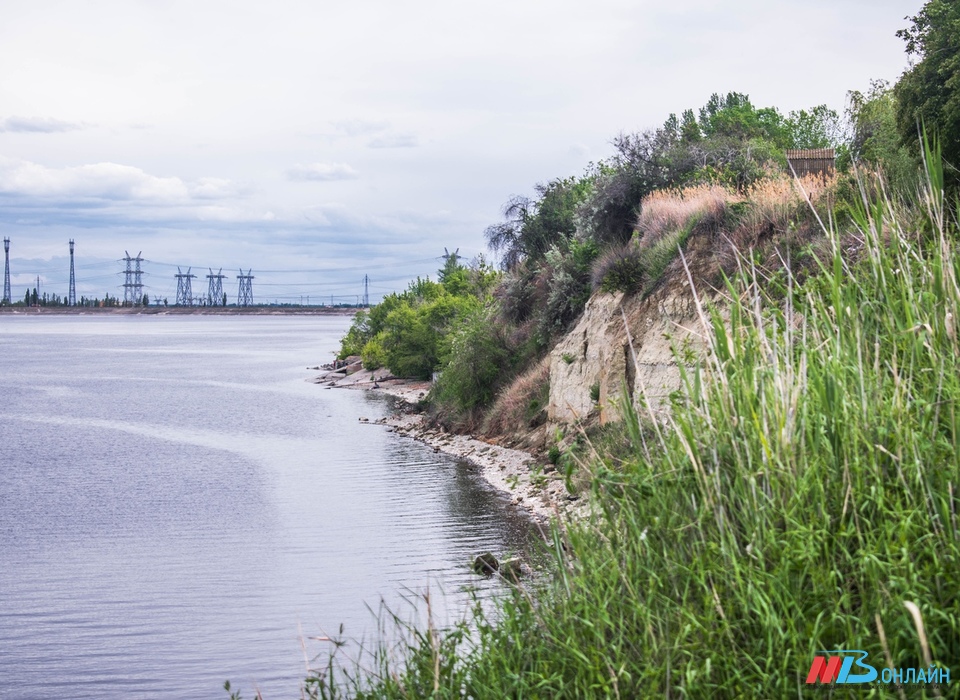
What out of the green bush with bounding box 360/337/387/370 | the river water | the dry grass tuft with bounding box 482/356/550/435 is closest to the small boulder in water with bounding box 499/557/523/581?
the river water

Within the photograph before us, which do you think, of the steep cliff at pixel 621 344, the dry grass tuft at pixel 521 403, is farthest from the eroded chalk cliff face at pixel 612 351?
the dry grass tuft at pixel 521 403

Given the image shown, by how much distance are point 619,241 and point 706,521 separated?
79.8 feet

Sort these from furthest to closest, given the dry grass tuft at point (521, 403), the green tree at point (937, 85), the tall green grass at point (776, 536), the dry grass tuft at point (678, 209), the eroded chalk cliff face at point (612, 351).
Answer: the dry grass tuft at point (521, 403), the dry grass tuft at point (678, 209), the eroded chalk cliff face at point (612, 351), the green tree at point (937, 85), the tall green grass at point (776, 536)

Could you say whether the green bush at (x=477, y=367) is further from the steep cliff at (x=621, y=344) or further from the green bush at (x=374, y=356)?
the green bush at (x=374, y=356)

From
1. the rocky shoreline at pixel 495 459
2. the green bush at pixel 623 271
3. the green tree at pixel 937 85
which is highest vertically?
the green tree at pixel 937 85

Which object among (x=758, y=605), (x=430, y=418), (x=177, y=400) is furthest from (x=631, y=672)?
(x=177, y=400)

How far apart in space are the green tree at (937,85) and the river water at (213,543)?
418 inches

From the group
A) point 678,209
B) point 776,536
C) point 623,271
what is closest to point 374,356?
point 623,271

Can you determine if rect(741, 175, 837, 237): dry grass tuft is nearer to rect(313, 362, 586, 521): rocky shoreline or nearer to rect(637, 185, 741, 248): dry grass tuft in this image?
rect(637, 185, 741, 248): dry grass tuft

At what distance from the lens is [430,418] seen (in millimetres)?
38281

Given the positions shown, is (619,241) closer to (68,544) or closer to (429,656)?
(68,544)

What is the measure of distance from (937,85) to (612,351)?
10157 millimetres

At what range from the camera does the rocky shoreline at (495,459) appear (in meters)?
19.8

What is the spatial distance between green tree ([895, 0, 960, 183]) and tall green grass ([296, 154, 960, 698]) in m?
11.2
